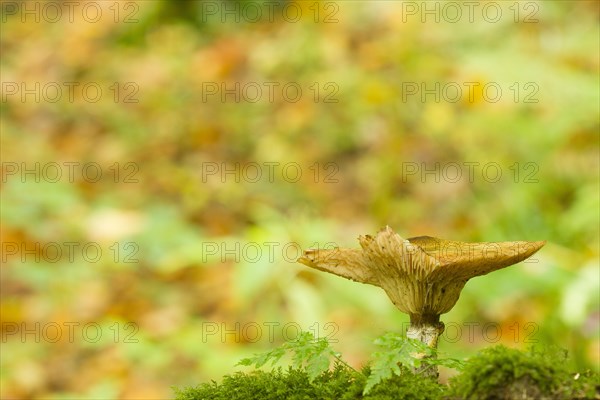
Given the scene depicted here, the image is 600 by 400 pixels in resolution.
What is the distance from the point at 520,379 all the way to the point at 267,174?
6.92 metres

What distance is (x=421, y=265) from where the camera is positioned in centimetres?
163

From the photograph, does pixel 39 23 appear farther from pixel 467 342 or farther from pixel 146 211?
pixel 467 342

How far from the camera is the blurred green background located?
5.38 meters

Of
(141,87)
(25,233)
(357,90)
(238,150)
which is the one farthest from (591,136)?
(141,87)

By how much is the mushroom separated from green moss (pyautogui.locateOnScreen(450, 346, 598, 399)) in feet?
0.63

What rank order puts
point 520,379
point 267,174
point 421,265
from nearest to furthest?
point 520,379 → point 421,265 → point 267,174

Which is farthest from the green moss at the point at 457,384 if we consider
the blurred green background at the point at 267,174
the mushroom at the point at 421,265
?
the blurred green background at the point at 267,174

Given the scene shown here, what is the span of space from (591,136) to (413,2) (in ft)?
13.9

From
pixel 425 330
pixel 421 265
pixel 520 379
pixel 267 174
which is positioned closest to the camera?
pixel 520 379

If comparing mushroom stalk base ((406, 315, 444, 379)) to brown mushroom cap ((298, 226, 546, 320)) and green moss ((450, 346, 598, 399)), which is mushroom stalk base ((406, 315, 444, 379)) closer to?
brown mushroom cap ((298, 226, 546, 320))

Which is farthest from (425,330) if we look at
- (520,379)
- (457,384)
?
(520,379)

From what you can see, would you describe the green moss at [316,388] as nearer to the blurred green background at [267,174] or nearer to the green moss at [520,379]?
the green moss at [520,379]

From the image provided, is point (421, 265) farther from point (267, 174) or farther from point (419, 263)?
point (267, 174)

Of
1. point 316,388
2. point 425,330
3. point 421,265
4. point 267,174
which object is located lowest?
point 316,388
